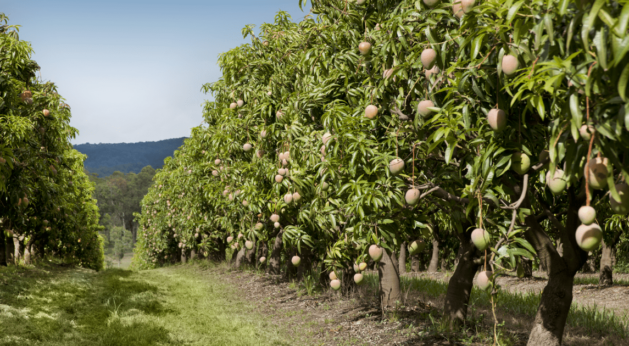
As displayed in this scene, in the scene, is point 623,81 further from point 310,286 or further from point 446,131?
point 310,286

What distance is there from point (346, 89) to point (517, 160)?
265 cm

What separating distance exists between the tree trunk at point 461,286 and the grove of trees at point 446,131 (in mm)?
21

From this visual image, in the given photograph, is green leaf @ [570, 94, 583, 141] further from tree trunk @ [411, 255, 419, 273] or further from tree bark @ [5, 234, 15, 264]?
tree trunk @ [411, 255, 419, 273]

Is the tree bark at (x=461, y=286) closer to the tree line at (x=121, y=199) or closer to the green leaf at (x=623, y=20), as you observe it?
the green leaf at (x=623, y=20)

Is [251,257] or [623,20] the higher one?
[623,20]

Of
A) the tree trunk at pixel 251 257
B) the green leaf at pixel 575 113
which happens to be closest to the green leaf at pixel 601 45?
the green leaf at pixel 575 113

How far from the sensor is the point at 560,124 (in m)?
1.92

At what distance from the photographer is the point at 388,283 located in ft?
22.6

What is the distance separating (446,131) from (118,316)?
6.63 m

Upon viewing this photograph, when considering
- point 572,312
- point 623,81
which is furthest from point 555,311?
point 572,312

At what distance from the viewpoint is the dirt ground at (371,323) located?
5.40m

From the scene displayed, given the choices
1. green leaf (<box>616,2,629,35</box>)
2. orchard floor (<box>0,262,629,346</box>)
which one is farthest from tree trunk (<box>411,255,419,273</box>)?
green leaf (<box>616,2,629,35</box>)

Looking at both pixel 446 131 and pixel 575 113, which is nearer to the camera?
pixel 575 113

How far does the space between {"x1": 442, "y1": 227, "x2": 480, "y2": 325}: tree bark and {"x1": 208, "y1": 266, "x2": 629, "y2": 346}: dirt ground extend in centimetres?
21
